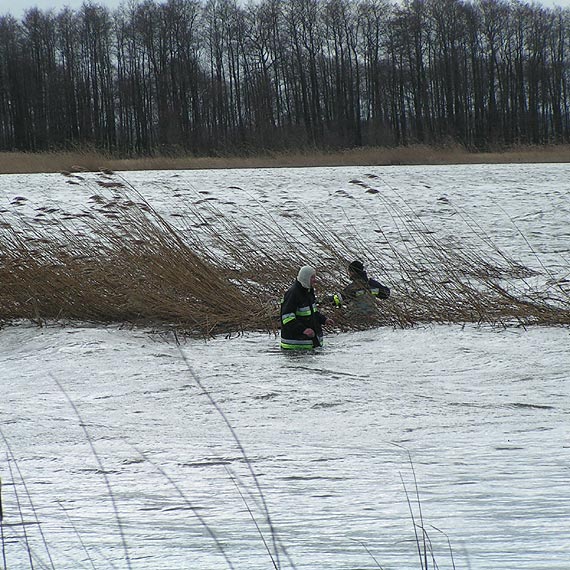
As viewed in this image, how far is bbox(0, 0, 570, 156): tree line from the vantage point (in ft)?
154

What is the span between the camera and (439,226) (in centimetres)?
1266

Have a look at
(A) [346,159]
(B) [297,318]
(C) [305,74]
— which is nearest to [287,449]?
(B) [297,318]

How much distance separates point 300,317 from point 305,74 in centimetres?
4307

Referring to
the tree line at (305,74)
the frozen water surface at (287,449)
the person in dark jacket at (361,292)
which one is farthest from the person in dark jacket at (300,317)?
the tree line at (305,74)

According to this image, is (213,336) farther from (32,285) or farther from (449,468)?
(449,468)

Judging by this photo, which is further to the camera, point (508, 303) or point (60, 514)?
point (508, 303)

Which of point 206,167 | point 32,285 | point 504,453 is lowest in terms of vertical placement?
point 504,453

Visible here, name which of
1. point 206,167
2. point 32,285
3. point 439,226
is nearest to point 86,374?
point 32,285

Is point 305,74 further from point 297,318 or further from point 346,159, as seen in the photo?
point 297,318

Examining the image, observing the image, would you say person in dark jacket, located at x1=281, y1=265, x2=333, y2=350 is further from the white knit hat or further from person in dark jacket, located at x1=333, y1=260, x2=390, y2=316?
person in dark jacket, located at x1=333, y1=260, x2=390, y2=316

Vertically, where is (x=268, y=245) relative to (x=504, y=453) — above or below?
above

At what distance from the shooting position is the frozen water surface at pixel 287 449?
116 inches

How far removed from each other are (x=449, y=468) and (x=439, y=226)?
915 centimetres

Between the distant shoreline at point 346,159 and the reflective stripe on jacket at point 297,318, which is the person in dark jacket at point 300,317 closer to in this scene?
the reflective stripe on jacket at point 297,318
